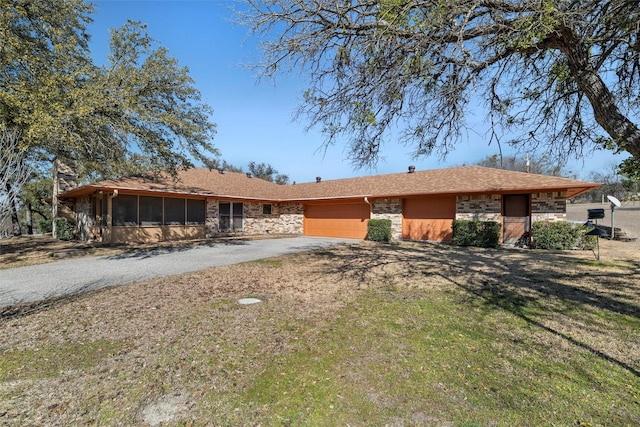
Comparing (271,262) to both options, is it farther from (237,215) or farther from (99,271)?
(237,215)

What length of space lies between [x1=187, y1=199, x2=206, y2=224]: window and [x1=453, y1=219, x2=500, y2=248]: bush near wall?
13.1 metres

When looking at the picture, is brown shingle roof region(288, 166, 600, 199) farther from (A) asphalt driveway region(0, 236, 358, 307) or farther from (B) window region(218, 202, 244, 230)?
(A) asphalt driveway region(0, 236, 358, 307)

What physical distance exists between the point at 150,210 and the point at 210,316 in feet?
39.0

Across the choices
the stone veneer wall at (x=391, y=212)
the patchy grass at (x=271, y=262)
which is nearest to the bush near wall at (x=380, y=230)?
the stone veneer wall at (x=391, y=212)

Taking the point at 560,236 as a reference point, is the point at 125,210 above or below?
above

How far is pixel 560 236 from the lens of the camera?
36.9 ft

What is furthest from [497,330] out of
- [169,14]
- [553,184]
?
[553,184]

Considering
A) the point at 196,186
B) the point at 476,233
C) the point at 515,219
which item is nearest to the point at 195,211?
the point at 196,186

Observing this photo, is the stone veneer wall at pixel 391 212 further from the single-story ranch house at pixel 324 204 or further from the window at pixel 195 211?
the window at pixel 195 211

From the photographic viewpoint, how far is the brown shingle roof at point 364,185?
12000mm

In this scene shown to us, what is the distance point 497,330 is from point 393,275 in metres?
3.28

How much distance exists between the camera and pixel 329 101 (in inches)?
183

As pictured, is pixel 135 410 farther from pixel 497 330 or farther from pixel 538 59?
pixel 538 59

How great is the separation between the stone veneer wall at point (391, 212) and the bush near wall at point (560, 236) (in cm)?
584
